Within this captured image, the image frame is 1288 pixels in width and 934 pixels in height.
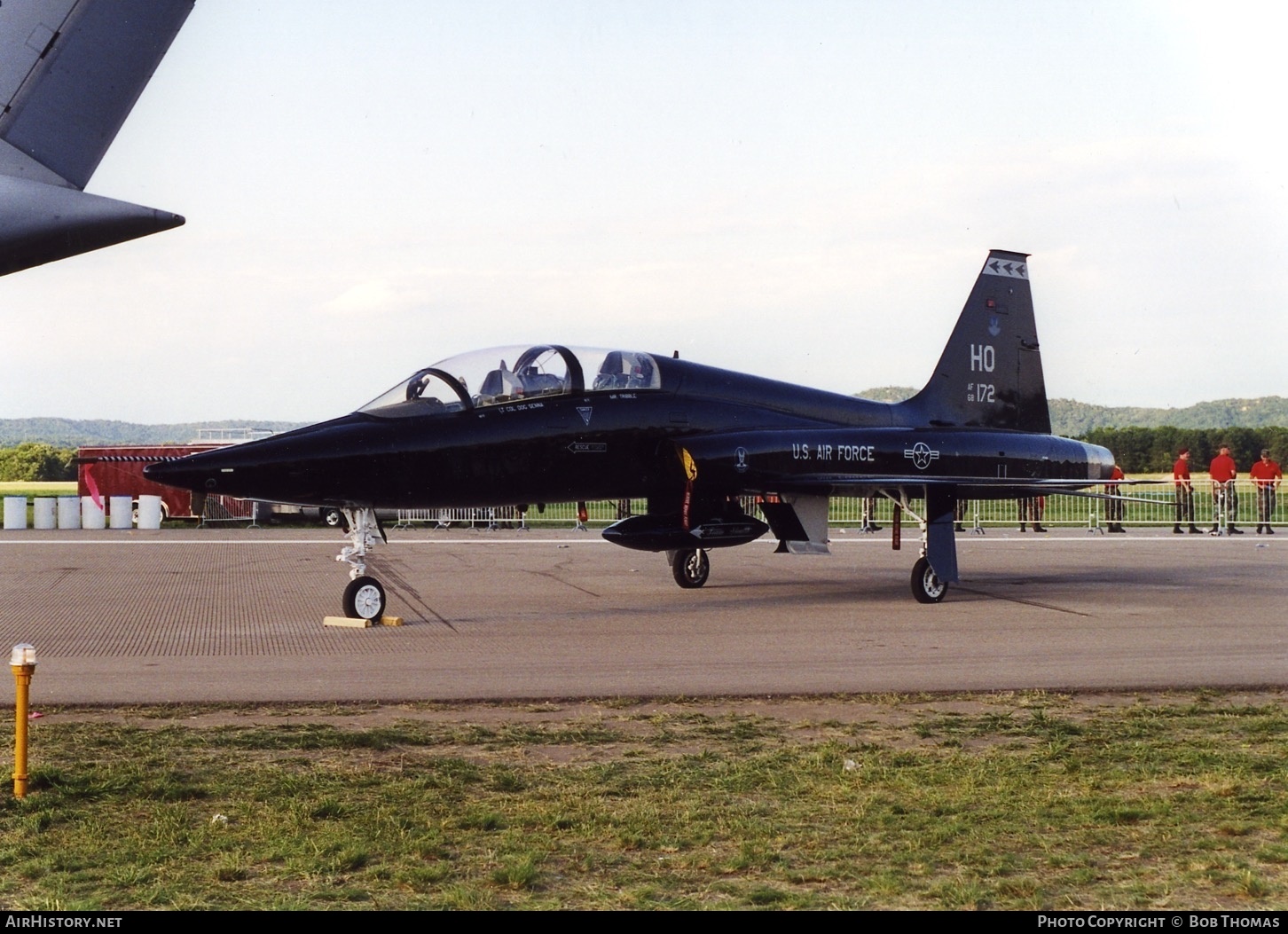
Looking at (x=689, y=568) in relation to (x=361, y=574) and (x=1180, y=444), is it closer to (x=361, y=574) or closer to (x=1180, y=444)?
(x=361, y=574)

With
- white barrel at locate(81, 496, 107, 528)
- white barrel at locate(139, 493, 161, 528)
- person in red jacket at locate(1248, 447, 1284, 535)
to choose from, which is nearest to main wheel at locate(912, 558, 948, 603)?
person in red jacket at locate(1248, 447, 1284, 535)

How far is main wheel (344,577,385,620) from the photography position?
40.3ft

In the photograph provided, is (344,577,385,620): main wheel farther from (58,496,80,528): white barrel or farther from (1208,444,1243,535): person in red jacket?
(1208,444,1243,535): person in red jacket

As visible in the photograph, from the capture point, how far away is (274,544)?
24.7 m

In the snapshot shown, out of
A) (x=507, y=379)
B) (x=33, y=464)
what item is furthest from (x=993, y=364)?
(x=33, y=464)

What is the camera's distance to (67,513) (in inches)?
1309

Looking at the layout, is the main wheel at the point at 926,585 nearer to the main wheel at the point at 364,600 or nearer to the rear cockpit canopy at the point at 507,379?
the rear cockpit canopy at the point at 507,379

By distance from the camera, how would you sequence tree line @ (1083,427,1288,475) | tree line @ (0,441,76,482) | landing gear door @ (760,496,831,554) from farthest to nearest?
tree line @ (0,441,76,482) → tree line @ (1083,427,1288,475) → landing gear door @ (760,496,831,554)

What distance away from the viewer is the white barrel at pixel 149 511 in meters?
32.5

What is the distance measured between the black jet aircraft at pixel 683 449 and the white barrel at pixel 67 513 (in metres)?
22.6

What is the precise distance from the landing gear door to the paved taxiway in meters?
0.70
